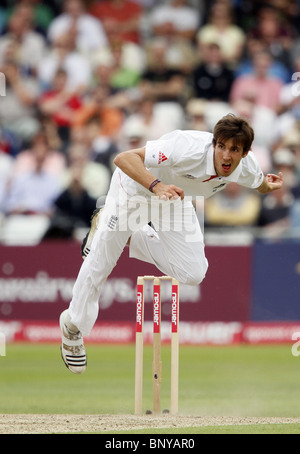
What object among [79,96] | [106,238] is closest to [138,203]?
[106,238]

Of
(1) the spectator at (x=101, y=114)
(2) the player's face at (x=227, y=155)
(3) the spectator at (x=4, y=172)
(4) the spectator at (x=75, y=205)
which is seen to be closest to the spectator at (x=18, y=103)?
(3) the spectator at (x=4, y=172)

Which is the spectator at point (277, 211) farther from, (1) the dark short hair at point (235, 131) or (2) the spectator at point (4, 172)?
(1) the dark short hair at point (235, 131)

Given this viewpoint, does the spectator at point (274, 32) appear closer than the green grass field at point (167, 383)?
No

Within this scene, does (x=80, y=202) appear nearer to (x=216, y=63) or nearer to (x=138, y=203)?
(x=216, y=63)

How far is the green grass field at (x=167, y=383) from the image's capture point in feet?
25.2

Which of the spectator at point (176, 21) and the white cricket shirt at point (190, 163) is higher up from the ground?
the spectator at point (176, 21)

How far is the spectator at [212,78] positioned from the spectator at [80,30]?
1.68 m

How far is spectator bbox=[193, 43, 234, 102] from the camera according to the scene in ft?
46.3

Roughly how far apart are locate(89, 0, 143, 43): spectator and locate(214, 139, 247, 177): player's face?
8.94m

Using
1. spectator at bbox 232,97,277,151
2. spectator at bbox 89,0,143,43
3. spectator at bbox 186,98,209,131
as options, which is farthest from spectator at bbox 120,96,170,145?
spectator at bbox 89,0,143,43

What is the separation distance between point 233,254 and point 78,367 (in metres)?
4.76

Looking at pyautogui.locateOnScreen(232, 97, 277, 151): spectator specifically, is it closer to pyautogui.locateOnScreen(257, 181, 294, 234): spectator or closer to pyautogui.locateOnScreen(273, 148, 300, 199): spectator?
pyautogui.locateOnScreen(273, 148, 300, 199): spectator

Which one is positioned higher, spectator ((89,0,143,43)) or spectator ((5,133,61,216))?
spectator ((89,0,143,43))

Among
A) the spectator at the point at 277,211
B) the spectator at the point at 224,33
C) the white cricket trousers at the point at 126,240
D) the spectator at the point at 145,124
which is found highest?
the spectator at the point at 224,33
